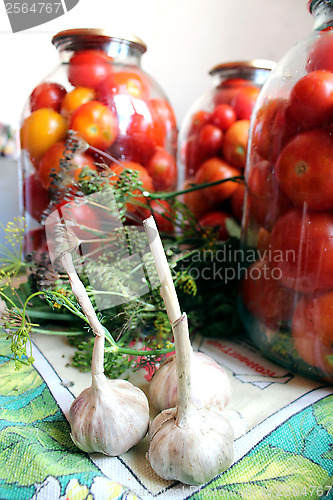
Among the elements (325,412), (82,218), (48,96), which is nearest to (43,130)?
(48,96)

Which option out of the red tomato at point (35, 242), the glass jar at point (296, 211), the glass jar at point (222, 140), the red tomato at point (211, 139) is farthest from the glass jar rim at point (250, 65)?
the red tomato at point (35, 242)

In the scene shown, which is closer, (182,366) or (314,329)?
(182,366)

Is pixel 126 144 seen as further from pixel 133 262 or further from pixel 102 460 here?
pixel 102 460

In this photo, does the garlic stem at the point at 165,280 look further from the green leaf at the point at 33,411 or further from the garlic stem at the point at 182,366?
the green leaf at the point at 33,411

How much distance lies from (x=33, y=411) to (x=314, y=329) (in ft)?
0.98

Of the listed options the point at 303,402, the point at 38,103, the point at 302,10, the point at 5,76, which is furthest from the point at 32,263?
the point at 302,10

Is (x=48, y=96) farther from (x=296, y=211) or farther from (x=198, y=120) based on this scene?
(x=296, y=211)

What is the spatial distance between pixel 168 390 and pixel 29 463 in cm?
14

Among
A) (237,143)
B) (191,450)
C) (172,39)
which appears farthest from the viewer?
(172,39)

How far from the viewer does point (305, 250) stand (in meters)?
0.43

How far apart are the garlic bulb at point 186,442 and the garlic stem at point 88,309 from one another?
0.07 metres

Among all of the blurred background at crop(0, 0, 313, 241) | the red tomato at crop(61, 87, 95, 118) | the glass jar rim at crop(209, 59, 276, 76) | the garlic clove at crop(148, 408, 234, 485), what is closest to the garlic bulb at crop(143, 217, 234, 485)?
the garlic clove at crop(148, 408, 234, 485)

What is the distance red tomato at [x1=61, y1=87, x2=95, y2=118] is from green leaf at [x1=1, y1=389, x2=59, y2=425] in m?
0.38

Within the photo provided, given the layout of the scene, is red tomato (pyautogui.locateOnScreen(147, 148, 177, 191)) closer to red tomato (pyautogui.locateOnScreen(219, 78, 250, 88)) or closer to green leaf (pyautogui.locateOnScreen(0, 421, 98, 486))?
red tomato (pyautogui.locateOnScreen(219, 78, 250, 88))
